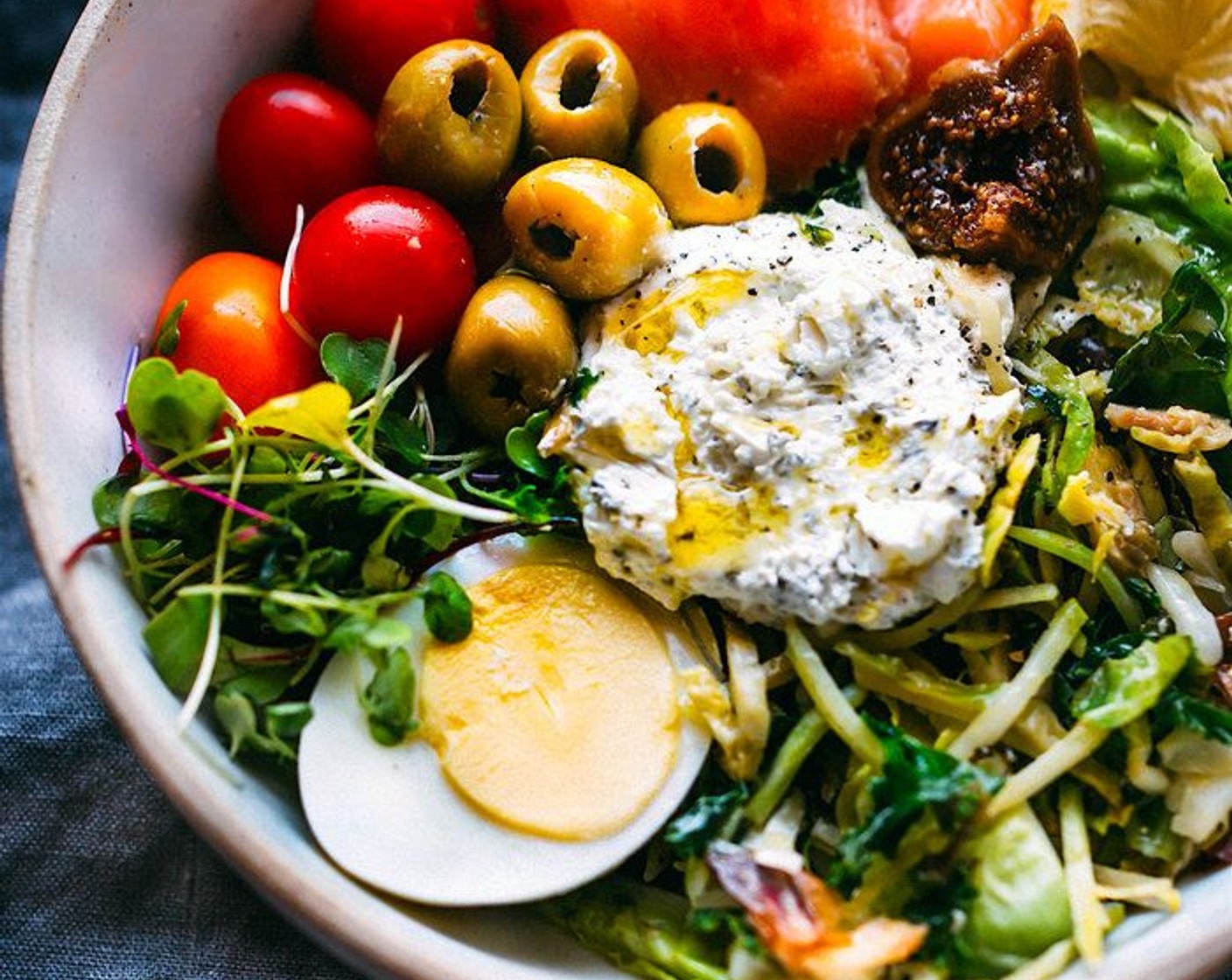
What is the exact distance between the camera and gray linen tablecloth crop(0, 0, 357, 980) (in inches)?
80.2

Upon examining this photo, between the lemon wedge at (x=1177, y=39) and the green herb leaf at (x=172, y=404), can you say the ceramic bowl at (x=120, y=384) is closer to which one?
the green herb leaf at (x=172, y=404)

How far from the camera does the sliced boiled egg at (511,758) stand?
1.63 meters

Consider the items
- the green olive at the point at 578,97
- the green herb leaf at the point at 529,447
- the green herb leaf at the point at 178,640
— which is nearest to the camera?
the green herb leaf at the point at 178,640

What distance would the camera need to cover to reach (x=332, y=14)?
2.09m

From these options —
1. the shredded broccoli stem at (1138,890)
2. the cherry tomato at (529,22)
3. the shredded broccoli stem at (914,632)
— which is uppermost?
the cherry tomato at (529,22)

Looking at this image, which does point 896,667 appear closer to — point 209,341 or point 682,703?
point 682,703

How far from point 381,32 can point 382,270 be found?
43 cm

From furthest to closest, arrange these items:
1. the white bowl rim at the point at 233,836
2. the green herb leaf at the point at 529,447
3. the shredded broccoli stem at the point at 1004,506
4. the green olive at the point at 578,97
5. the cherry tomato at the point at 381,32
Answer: the cherry tomato at the point at 381,32 → the green olive at the point at 578,97 → the green herb leaf at the point at 529,447 → the shredded broccoli stem at the point at 1004,506 → the white bowl rim at the point at 233,836

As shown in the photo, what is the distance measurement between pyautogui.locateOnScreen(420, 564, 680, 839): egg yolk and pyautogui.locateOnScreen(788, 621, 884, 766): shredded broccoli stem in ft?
0.54

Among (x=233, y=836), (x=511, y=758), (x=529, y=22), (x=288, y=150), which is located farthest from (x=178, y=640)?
(x=529, y=22)

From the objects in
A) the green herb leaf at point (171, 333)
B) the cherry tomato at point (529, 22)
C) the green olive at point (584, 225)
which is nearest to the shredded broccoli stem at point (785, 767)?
the green olive at point (584, 225)

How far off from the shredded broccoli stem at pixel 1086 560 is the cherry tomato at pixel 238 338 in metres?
1.02

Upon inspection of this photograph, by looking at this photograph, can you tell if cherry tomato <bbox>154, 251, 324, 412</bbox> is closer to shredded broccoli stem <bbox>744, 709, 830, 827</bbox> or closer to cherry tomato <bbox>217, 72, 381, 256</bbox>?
cherry tomato <bbox>217, 72, 381, 256</bbox>

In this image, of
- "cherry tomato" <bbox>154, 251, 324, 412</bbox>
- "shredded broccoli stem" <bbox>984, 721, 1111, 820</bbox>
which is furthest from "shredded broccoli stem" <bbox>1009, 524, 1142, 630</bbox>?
"cherry tomato" <bbox>154, 251, 324, 412</bbox>
